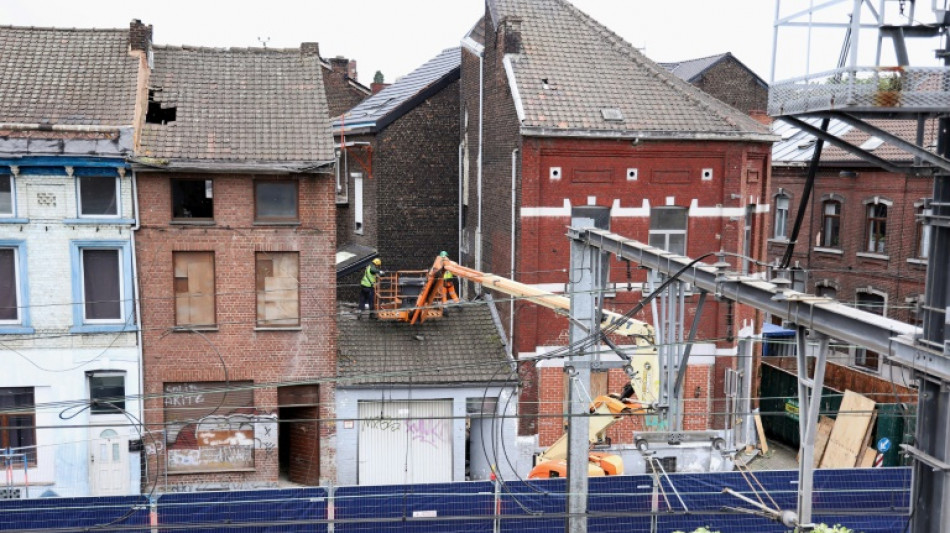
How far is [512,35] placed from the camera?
25125 millimetres

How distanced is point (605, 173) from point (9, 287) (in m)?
15.3

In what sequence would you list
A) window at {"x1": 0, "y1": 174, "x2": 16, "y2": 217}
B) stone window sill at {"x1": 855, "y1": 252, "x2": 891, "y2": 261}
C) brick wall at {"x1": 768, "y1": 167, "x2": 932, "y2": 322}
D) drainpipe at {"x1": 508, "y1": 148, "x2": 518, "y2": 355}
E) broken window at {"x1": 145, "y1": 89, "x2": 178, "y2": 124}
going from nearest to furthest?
window at {"x1": 0, "y1": 174, "x2": 16, "y2": 217}
broken window at {"x1": 145, "y1": 89, "x2": 178, "y2": 124}
drainpipe at {"x1": 508, "y1": 148, "x2": 518, "y2": 355}
brick wall at {"x1": 768, "y1": 167, "x2": 932, "y2": 322}
stone window sill at {"x1": 855, "y1": 252, "x2": 891, "y2": 261}

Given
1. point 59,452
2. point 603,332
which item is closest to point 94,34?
point 59,452

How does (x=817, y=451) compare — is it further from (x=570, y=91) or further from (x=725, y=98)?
(x=725, y=98)

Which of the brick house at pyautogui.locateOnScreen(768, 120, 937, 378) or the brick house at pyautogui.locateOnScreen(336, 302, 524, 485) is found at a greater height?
the brick house at pyautogui.locateOnScreen(768, 120, 937, 378)

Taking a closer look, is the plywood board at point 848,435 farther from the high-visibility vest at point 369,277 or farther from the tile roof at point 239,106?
the tile roof at point 239,106

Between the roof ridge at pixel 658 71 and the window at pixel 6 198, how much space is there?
16599mm

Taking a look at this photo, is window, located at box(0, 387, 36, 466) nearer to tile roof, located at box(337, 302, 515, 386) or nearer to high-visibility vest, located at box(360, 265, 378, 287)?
tile roof, located at box(337, 302, 515, 386)

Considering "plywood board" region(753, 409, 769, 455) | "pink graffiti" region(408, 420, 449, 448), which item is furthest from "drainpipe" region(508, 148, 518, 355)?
"plywood board" region(753, 409, 769, 455)

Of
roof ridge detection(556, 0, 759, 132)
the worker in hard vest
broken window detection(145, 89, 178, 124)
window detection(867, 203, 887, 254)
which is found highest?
roof ridge detection(556, 0, 759, 132)

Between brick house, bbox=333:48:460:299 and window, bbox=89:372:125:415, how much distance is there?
11.7 metres

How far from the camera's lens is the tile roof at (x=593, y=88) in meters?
23.8

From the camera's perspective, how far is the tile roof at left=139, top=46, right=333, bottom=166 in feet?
72.1

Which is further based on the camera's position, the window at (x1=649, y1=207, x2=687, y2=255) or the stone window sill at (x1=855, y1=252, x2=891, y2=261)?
the stone window sill at (x1=855, y1=252, x2=891, y2=261)
